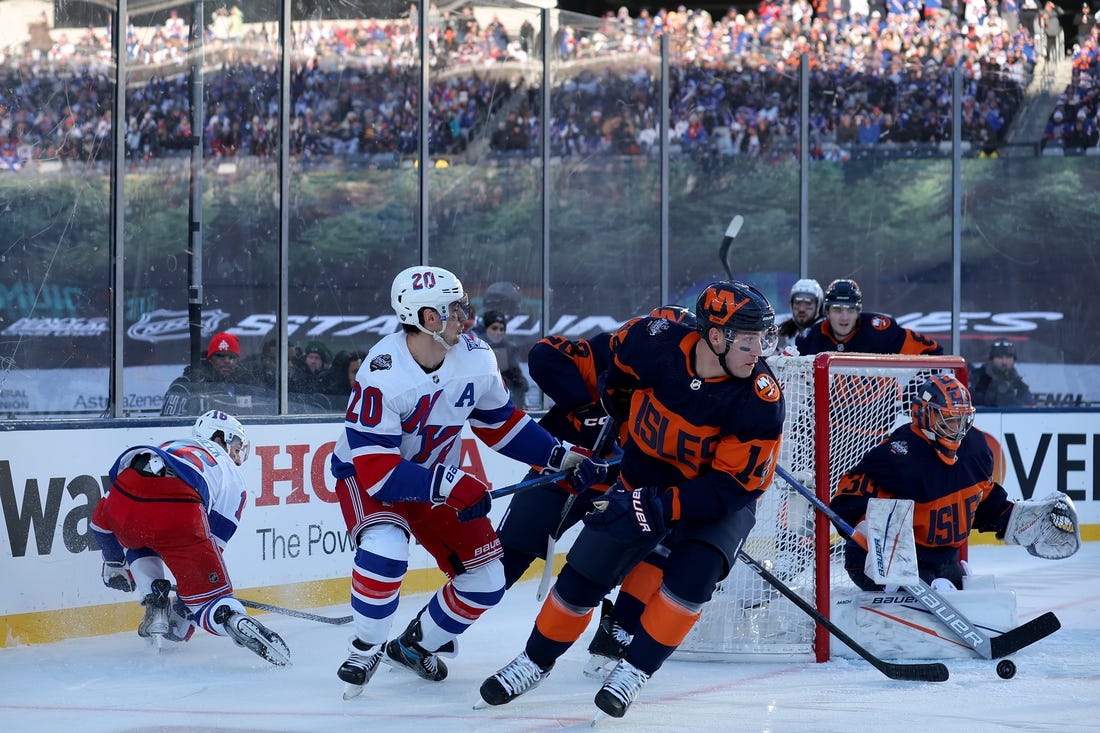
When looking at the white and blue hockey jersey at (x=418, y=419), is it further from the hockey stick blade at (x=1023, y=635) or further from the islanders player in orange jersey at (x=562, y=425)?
the hockey stick blade at (x=1023, y=635)

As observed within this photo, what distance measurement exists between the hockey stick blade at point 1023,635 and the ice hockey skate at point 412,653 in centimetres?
160

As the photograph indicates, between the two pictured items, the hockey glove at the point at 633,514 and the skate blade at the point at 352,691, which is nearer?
the hockey glove at the point at 633,514

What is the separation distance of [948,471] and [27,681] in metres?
2.74

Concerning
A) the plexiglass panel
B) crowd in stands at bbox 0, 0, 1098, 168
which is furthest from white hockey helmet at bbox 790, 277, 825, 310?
the plexiglass panel

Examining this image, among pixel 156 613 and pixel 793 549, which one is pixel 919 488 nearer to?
pixel 793 549

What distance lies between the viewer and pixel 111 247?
5.59 metres

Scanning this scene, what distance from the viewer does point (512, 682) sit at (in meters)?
3.49

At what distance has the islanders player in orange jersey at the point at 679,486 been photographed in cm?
338

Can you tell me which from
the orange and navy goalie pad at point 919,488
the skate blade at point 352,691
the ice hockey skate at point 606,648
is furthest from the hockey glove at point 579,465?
the orange and navy goalie pad at point 919,488

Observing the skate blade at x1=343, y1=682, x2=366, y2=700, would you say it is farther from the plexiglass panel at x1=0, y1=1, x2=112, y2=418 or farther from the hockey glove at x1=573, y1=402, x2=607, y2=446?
the plexiglass panel at x1=0, y1=1, x2=112, y2=418

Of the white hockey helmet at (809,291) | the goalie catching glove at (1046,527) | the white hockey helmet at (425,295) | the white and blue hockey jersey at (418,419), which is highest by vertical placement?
the white hockey helmet at (425,295)

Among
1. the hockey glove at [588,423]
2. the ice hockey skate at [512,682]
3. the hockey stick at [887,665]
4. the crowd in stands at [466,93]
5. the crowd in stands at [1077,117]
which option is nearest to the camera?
the ice hockey skate at [512,682]

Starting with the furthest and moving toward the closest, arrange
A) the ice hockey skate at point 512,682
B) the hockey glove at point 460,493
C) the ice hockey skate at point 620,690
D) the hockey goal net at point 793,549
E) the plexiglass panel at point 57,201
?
1. the plexiglass panel at point 57,201
2. the hockey goal net at point 793,549
3. the hockey glove at point 460,493
4. the ice hockey skate at point 512,682
5. the ice hockey skate at point 620,690

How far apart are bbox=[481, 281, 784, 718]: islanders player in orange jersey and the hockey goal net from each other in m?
0.94
